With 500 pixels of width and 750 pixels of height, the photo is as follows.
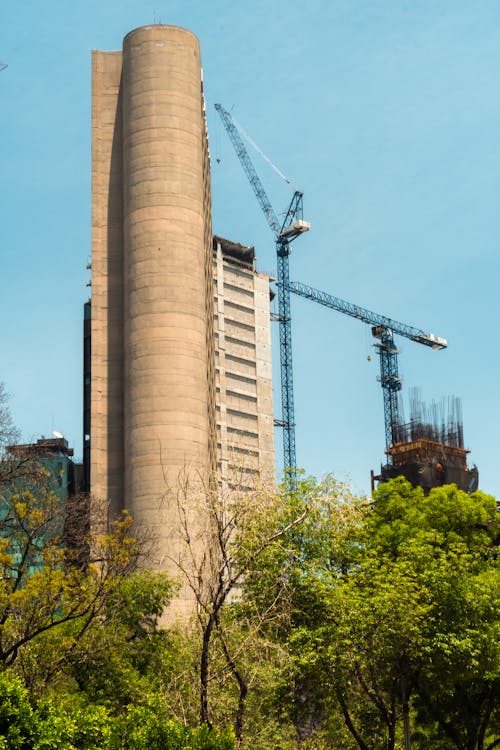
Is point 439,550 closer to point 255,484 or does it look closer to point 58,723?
point 255,484

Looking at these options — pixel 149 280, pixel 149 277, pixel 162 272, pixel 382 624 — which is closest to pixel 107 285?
pixel 149 277

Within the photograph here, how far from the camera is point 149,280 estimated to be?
346 ft

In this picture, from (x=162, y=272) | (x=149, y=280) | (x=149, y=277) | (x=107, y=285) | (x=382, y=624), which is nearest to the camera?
(x=382, y=624)

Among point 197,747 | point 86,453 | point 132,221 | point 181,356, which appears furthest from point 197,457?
point 197,747

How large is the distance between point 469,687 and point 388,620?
9589mm

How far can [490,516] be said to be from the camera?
2409 inches

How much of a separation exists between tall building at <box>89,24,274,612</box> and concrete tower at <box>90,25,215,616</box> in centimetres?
11

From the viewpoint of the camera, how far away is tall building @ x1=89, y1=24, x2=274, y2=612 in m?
102

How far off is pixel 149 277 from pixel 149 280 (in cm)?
32

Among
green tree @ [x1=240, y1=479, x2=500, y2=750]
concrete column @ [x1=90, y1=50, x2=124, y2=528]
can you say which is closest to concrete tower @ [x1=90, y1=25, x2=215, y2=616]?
concrete column @ [x1=90, y1=50, x2=124, y2=528]

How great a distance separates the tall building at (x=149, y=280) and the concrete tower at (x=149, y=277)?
112mm

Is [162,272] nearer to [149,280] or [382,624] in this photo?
[149,280]

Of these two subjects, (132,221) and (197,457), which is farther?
(132,221)

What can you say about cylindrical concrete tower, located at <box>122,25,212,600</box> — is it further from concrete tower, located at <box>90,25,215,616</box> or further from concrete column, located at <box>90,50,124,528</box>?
concrete column, located at <box>90,50,124,528</box>
